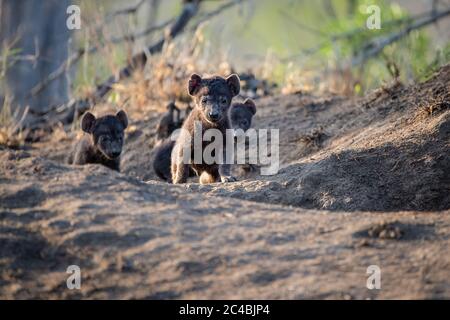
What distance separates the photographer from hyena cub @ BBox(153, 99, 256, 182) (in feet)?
30.5

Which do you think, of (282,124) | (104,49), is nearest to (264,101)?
(282,124)

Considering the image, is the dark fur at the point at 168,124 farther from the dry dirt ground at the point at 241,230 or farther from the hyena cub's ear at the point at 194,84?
the dry dirt ground at the point at 241,230

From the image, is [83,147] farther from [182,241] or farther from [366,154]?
[182,241]

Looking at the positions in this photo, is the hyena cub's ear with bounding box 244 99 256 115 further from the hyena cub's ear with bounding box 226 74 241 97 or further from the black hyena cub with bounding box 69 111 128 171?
the black hyena cub with bounding box 69 111 128 171

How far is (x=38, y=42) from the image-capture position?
15086mm

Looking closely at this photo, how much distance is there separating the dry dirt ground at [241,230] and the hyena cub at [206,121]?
105 cm

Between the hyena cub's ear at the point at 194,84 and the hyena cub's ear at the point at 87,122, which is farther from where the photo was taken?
the hyena cub's ear at the point at 87,122

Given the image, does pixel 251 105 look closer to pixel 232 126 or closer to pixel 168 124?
pixel 232 126

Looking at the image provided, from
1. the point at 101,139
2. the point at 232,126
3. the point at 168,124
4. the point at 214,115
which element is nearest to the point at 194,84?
the point at 214,115

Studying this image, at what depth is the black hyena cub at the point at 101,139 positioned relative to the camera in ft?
27.2

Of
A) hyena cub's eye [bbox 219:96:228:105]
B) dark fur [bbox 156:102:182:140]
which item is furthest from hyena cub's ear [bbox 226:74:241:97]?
dark fur [bbox 156:102:182:140]

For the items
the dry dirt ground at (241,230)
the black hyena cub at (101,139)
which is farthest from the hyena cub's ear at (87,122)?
the dry dirt ground at (241,230)

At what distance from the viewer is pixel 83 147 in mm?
8695

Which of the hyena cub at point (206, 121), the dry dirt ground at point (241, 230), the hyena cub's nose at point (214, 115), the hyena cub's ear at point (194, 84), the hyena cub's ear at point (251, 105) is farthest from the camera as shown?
the hyena cub's ear at point (251, 105)
